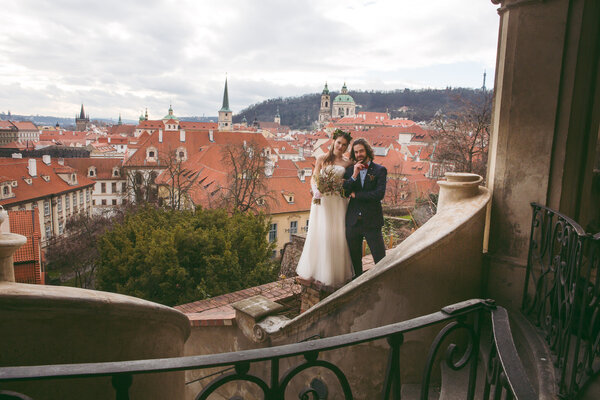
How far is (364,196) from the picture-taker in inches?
206

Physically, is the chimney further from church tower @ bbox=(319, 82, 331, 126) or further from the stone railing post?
church tower @ bbox=(319, 82, 331, 126)

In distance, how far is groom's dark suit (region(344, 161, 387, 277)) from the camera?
527cm

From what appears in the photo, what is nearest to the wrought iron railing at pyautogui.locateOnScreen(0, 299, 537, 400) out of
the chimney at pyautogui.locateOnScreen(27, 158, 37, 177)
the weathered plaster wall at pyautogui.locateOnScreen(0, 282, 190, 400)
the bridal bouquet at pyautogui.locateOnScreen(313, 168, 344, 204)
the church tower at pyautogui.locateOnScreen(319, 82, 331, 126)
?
the weathered plaster wall at pyautogui.locateOnScreen(0, 282, 190, 400)

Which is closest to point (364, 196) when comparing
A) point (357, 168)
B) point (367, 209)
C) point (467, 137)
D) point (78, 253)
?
point (367, 209)

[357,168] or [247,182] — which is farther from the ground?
[357,168]

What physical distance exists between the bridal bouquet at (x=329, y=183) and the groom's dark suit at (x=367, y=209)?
0.28ft

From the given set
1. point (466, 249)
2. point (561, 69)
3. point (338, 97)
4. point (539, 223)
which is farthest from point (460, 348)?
point (338, 97)

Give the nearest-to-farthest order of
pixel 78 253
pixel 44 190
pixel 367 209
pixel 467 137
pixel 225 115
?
pixel 367 209 → pixel 467 137 → pixel 78 253 → pixel 44 190 → pixel 225 115

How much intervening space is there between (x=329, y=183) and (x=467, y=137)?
51.4ft

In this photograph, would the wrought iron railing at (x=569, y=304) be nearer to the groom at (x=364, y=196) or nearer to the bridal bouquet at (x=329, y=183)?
the groom at (x=364, y=196)

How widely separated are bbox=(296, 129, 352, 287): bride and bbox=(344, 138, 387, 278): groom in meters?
0.11

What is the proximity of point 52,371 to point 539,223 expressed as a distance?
392 centimetres

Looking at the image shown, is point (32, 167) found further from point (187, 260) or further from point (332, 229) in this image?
point (332, 229)

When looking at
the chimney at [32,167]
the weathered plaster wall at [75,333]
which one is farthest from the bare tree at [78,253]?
the weathered plaster wall at [75,333]
